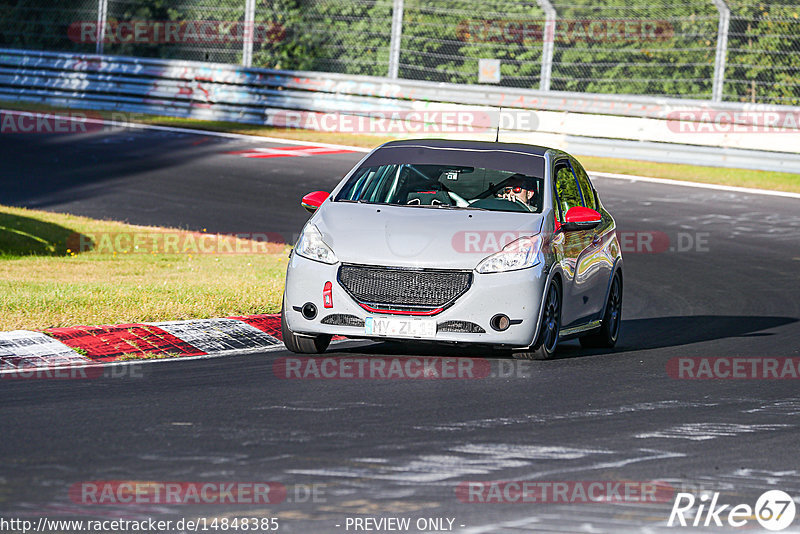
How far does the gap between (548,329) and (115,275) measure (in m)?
5.92

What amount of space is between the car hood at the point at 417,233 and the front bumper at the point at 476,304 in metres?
0.18

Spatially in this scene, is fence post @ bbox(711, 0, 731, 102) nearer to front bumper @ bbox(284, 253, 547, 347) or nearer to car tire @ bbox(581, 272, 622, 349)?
car tire @ bbox(581, 272, 622, 349)

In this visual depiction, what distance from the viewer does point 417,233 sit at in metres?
9.46

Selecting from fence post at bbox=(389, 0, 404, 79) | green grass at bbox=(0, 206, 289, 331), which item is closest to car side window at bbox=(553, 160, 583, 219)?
green grass at bbox=(0, 206, 289, 331)

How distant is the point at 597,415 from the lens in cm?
788

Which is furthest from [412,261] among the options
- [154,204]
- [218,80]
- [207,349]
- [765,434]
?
[218,80]

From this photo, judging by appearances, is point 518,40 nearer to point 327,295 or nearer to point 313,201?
point 313,201

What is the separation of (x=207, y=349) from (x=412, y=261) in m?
1.92

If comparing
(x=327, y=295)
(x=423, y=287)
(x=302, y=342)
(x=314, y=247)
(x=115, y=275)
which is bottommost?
(x=115, y=275)

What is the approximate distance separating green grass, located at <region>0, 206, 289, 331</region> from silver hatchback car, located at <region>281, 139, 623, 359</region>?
1.81 meters

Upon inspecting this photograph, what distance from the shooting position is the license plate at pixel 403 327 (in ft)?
30.2

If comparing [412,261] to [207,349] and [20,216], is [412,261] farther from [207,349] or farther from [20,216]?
[20,216]

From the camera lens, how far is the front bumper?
9.24 metres

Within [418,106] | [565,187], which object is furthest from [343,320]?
[418,106]
